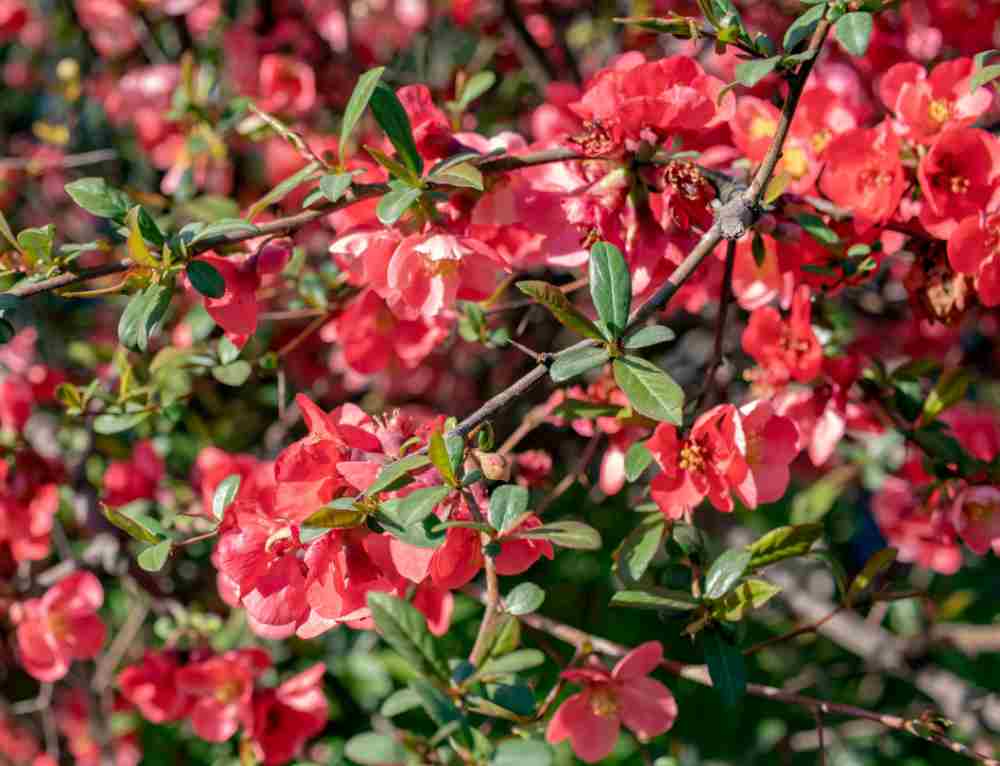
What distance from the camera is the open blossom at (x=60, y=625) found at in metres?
1.32

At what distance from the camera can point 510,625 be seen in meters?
0.91

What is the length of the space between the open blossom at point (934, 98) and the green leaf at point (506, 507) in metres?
0.56

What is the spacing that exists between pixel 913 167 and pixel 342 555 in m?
0.66

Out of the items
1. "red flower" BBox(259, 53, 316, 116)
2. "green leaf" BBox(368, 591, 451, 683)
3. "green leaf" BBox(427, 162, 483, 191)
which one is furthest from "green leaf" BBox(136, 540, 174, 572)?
"red flower" BBox(259, 53, 316, 116)

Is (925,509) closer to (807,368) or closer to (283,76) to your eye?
(807,368)

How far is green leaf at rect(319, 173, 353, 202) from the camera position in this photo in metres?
0.84

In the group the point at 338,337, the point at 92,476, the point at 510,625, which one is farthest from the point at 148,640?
the point at 510,625

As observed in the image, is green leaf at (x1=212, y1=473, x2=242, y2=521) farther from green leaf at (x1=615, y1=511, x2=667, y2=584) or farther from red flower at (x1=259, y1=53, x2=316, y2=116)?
red flower at (x1=259, y1=53, x2=316, y2=116)

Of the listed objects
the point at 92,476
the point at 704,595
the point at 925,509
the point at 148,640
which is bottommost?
the point at 148,640

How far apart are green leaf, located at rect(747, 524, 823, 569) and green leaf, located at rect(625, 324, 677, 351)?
11.2 inches

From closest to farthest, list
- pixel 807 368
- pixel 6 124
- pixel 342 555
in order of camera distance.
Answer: pixel 342 555 → pixel 807 368 → pixel 6 124

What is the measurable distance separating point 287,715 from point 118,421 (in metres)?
0.42

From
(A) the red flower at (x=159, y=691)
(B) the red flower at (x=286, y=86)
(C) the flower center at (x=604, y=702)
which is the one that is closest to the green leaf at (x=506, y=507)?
(C) the flower center at (x=604, y=702)

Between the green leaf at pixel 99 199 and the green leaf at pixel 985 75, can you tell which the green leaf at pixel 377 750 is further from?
the green leaf at pixel 985 75
